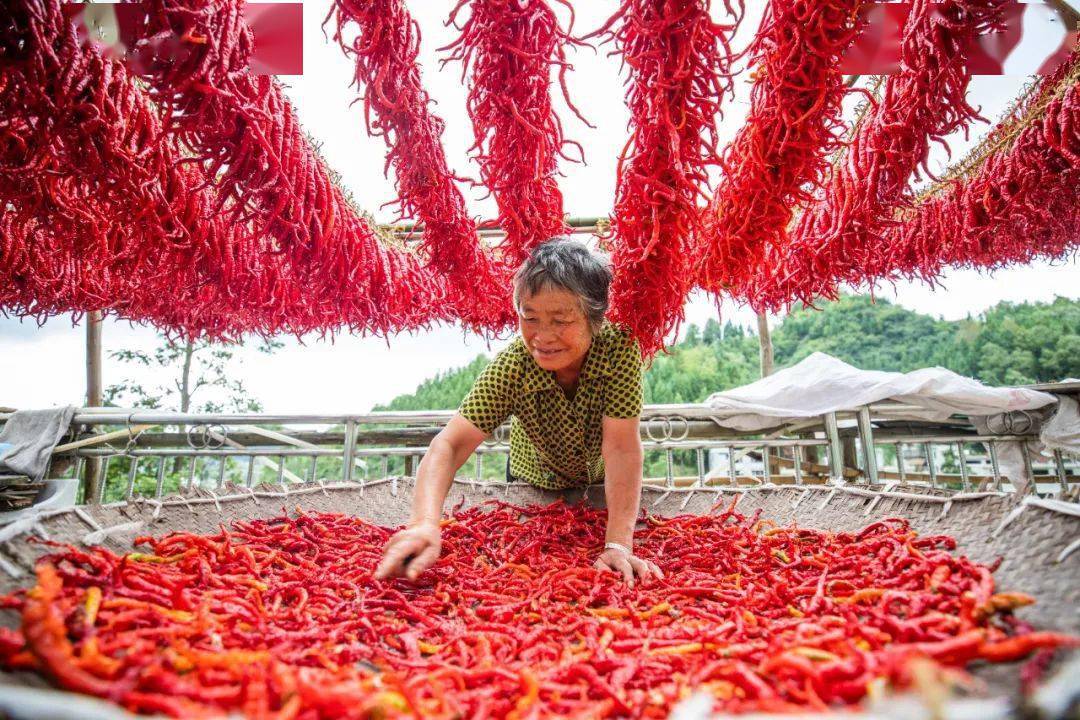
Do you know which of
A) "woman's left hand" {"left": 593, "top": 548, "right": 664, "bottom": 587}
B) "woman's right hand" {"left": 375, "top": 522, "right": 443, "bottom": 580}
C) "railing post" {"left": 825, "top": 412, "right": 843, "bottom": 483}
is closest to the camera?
"woman's right hand" {"left": 375, "top": 522, "right": 443, "bottom": 580}

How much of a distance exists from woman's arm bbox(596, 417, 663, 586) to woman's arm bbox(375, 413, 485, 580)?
1.42 feet

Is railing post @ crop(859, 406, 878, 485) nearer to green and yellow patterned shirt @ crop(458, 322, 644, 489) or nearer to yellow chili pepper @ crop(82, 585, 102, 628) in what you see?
green and yellow patterned shirt @ crop(458, 322, 644, 489)

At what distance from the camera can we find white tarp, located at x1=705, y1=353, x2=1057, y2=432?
281 centimetres

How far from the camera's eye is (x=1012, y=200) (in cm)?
232

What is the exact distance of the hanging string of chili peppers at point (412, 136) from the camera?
137cm

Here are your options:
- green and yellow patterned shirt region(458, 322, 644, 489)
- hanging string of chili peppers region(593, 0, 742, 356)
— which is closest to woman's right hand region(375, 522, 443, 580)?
green and yellow patterned shirt region(458, 322, 644, 489)

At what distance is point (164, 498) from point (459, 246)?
4.68 feet

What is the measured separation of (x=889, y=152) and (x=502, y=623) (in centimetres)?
187

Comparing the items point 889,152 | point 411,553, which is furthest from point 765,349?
point 411,553

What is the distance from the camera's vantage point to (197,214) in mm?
1890

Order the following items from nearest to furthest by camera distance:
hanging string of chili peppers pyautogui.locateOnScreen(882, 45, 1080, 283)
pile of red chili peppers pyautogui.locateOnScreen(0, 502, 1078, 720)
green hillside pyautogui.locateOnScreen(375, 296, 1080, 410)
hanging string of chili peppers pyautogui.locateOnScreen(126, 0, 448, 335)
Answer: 1. pile of red chili peppers pyautogui.locateOnScreen(0, 502, 1078, 720)
2. hanging string of chili peppers pyautogui.locateOnScreen(126, 0, 448, 335)
3. hanging string of chili peppers pyautogui.locateOnScreen(882, 45, 1080, 283)
4. green hillside pyautogui.locateOnScreen(375, 296, 1080, 410)

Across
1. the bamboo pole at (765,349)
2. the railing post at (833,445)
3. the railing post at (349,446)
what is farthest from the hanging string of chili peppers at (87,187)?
the bamboo pole at (765,349)

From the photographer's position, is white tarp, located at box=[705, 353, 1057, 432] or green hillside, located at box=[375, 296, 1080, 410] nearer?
white tarp, located at box=[705, 353, 1057, 432]

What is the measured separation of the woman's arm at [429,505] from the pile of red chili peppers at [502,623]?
3.0 inches
